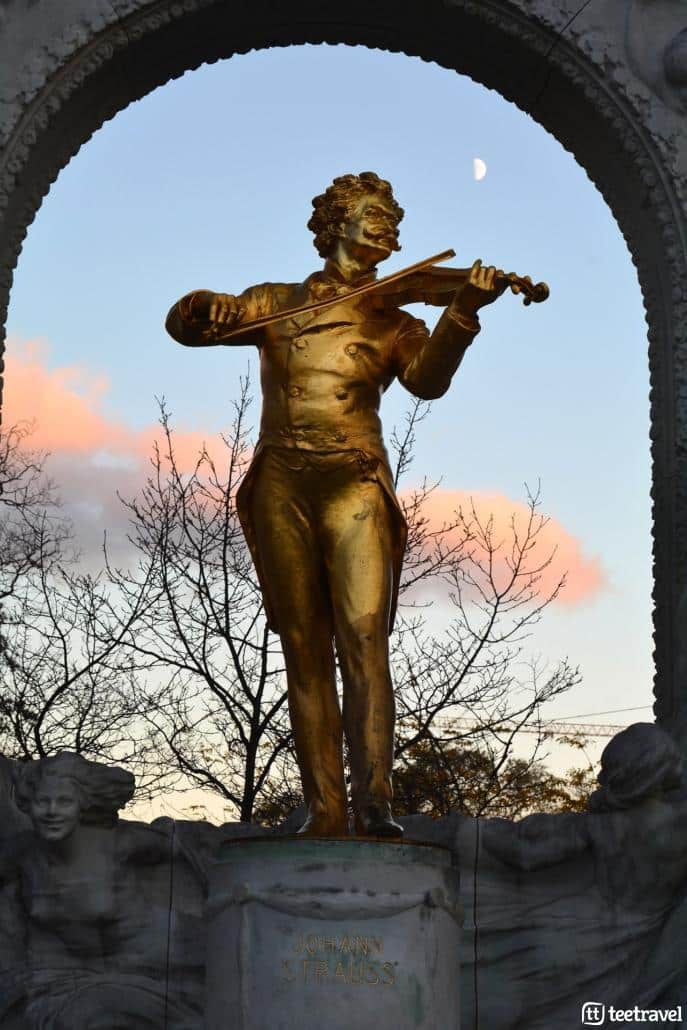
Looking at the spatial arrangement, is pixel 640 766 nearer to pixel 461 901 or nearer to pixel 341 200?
pixel 461 901

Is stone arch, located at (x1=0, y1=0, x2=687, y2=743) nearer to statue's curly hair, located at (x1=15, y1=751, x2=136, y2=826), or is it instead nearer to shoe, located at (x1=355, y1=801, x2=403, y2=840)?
shoe, located at (x1=355, y1=801, x2=403, y2=840)

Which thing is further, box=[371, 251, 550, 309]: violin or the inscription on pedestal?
box=[371, 251, 550, 309]: violin

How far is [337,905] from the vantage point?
19.6 feet

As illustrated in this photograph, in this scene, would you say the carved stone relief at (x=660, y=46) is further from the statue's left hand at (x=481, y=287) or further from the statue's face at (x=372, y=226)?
the statue's left hand at (x=481, y=287)

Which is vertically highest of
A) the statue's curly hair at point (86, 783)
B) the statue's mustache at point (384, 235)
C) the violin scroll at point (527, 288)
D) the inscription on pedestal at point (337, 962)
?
the statue's mustache at point (384, 235)

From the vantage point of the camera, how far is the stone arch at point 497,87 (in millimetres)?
8586

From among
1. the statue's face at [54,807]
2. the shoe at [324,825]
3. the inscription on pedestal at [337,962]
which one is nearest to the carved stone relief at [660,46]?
the shoe at [324,825]

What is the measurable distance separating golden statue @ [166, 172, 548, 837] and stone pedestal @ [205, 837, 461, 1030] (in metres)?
0.36

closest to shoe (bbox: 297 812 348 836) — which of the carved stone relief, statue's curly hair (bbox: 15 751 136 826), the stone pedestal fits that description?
the stone pedestal

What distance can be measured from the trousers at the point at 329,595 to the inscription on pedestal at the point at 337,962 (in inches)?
26.2

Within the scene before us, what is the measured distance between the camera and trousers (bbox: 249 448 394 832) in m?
6.58

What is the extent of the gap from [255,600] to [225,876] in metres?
8.04

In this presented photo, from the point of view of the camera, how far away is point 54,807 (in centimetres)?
712

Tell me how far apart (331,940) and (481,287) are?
2204mm
